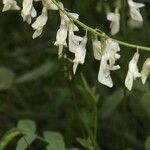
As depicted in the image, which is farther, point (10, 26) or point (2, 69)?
point (10, 26)

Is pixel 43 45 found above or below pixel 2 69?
below

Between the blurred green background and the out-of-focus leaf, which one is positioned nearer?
the out-of-focus leaf

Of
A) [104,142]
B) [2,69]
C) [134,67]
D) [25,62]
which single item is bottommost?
[104,142]

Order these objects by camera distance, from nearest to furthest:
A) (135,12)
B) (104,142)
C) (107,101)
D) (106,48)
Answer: (106,48) → (135,12) → (107,101) → (104,142)

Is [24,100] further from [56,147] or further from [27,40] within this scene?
[56,147]

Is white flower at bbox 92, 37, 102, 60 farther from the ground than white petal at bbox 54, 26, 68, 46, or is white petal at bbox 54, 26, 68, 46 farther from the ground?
white petal at bbox 54, 26, 68, 46

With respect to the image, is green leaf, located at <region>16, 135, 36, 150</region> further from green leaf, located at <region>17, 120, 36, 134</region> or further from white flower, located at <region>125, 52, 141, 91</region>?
white flower, located at <region>125, 52, 141, 91</region>

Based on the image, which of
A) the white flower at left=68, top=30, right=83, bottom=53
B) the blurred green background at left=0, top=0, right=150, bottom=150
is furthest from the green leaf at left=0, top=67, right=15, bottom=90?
the white flower at left=68, top=30, right=83, bottom=53

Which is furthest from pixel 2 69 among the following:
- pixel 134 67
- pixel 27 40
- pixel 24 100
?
pixel 134 67
